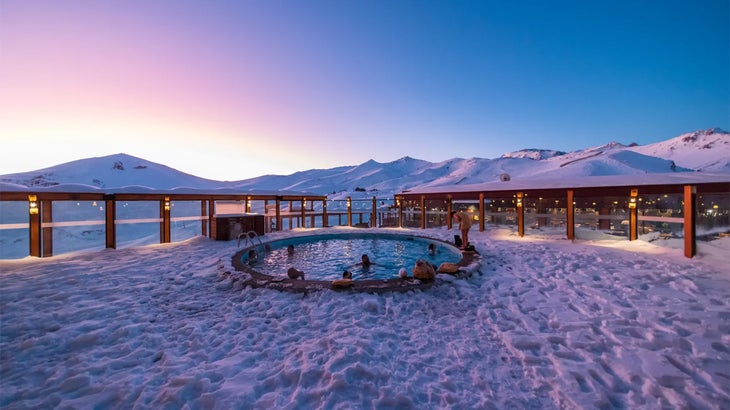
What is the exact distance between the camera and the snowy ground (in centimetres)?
210

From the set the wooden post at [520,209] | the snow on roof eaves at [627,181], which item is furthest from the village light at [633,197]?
the wooden post at [520,209]

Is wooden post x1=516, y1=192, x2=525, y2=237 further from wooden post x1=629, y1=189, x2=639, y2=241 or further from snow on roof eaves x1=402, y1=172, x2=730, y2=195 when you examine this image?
wooden post x1=629, y1=189, x2=639, y2=241

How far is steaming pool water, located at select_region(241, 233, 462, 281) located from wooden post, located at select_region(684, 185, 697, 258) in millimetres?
4922

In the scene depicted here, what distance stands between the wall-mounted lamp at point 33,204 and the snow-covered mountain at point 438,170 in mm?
10360

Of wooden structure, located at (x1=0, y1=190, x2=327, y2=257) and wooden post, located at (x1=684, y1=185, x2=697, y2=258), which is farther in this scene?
wooden structure, located at (x1=0, y1=190, x2=327, y2=257)

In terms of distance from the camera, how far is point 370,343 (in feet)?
9.27

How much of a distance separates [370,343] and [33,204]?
28.3 feet

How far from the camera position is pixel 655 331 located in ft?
9.85

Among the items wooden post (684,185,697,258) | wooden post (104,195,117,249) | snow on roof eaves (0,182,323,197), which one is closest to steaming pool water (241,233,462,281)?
snow on roof eaves (0,182,323,197)

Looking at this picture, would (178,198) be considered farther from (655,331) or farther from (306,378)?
(655,331)

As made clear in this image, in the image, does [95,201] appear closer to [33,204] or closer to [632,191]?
[33,204]

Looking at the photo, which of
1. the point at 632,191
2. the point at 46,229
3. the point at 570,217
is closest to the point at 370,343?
the point at 46,229

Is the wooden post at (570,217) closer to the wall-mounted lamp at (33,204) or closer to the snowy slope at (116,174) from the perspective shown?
the wall-mounted lamp at (33,204)

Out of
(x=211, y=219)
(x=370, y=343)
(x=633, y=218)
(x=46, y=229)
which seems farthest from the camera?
(x=211, y=219)
